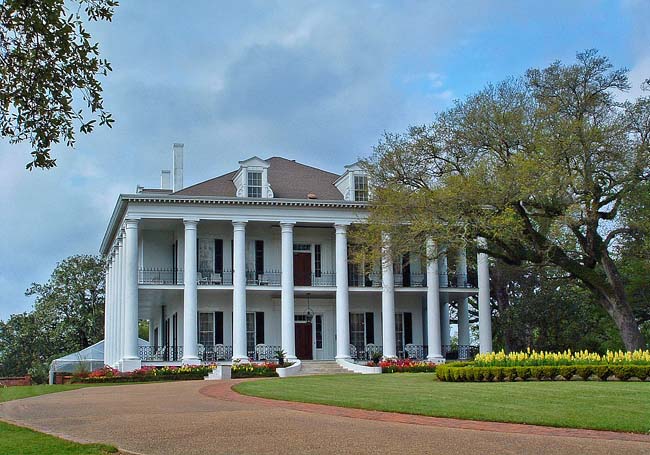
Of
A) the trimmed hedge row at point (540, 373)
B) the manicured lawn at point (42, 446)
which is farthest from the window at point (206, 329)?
the manicured lawn at point (42, 446)

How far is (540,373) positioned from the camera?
2416 centimetres

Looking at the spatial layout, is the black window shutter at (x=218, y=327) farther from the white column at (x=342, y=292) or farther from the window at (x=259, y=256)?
the white column at (x=342, y=292)

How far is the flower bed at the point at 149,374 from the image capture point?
111ft

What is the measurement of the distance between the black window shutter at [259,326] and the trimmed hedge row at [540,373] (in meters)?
19.9

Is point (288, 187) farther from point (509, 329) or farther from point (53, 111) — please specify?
point (53, 111)

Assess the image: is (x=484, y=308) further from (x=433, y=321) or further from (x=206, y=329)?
(x=206, y=329)

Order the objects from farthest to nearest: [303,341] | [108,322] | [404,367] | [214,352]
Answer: [108,322] → [303,341] → [214,352] → [404,367]

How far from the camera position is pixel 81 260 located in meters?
54.7

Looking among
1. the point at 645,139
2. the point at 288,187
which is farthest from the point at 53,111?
the point at 288,187

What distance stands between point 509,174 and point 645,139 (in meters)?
5.94

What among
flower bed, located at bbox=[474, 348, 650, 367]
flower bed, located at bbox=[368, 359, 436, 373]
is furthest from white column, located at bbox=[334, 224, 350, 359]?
flower bed, located at bbox=[474, 348, 650, 367]

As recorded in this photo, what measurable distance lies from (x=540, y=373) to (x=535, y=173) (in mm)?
9496

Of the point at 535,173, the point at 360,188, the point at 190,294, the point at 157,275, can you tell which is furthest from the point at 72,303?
the point at 535,173

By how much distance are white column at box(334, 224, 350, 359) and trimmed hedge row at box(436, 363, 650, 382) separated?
16625 mm
